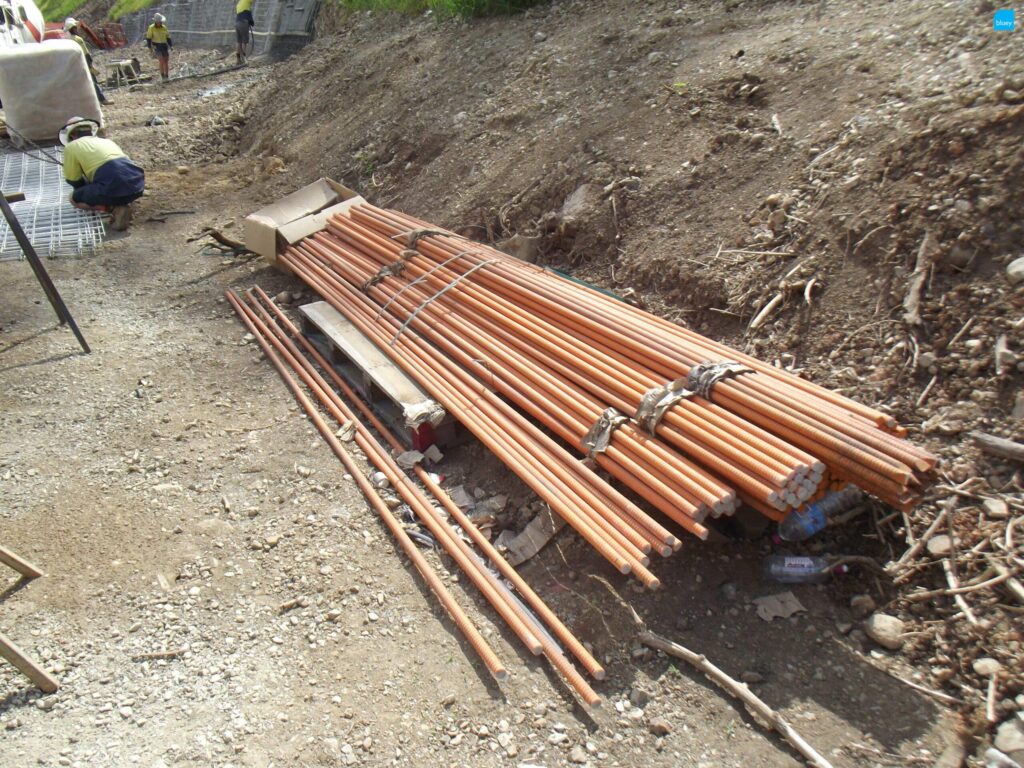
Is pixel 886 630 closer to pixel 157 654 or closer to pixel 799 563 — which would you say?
pixel 799 563

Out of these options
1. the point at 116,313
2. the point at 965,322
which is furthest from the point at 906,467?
the point at 116,313

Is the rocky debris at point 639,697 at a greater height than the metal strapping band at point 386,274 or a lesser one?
lesser

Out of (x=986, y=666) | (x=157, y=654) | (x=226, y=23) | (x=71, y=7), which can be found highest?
(x=226, y=23)

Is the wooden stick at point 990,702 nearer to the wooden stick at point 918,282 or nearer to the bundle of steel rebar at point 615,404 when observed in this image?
the bundle of steel rebar at point 615,404

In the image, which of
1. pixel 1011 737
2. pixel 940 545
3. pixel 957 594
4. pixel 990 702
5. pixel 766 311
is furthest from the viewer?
pixel 766 311

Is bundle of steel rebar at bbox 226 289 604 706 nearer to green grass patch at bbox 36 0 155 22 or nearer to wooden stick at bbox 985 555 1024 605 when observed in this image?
wooden stick at bbox 985 555 1024 605

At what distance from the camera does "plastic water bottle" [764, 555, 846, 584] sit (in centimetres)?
379

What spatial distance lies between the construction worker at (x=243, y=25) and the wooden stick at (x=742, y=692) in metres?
21.9

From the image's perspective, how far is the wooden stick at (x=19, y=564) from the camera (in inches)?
163

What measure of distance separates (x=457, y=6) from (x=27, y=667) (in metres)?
12.7

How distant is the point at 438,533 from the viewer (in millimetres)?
4387

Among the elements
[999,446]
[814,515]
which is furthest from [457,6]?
[999,446]

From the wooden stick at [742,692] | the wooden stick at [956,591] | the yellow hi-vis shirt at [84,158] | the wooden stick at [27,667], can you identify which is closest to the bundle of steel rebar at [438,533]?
the wooden stick at [742,692]

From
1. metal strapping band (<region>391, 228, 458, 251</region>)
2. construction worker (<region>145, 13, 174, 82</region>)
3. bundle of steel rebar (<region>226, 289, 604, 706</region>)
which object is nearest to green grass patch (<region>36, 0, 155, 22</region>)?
construction worker (<region>145, 13, 174, 82</region>)
